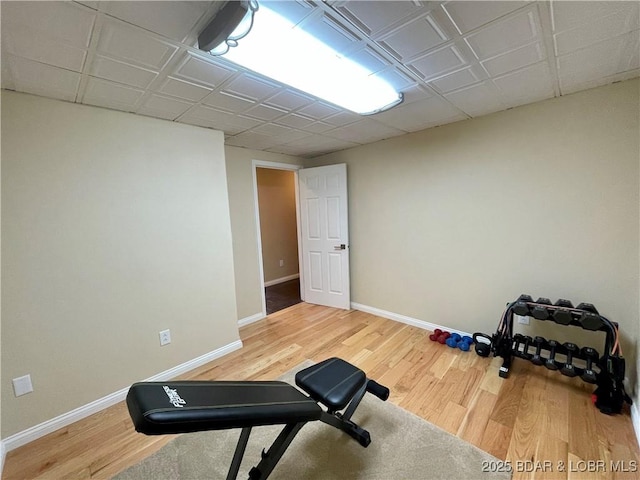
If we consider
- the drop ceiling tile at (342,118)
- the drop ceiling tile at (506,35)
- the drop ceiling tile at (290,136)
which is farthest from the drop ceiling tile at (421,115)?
the drop ceiling tile at (290,136)

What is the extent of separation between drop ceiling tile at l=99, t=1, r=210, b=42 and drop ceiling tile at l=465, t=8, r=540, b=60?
49.8 inches

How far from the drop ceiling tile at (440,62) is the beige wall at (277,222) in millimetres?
3665

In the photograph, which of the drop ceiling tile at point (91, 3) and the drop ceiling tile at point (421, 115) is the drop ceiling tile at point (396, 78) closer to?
the drop ceiling tile at point (421, 115)

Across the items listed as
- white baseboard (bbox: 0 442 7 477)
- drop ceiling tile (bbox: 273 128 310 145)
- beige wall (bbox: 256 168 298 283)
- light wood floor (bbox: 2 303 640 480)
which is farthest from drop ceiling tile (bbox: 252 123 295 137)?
white baseboard (bbox: 0 442 7 477)

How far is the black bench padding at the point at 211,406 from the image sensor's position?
0.89 meters

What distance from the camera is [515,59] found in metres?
1.49

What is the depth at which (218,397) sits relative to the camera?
3.63ft

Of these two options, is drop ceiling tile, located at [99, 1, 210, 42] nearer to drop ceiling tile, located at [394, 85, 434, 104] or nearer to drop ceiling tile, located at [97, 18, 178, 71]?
drop ceiling tile, located at [97, 18, 178, 71]

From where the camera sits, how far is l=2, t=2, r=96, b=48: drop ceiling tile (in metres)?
0.97

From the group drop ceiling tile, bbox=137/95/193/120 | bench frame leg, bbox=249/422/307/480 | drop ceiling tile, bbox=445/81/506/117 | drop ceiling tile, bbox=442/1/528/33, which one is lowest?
bench frame leg, bbox=249/422/307/480

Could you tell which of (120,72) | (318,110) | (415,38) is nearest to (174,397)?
(120,72)

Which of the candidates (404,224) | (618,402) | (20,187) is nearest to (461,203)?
(404,224)

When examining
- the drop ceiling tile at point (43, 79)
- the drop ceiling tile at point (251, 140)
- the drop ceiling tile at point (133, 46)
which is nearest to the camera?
the drop ceiling tile at point (133, 46)

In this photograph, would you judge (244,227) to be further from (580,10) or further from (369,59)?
(580,10)
